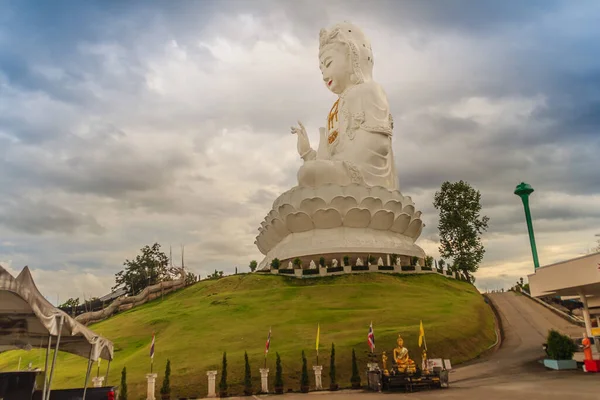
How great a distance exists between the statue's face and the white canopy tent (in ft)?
108

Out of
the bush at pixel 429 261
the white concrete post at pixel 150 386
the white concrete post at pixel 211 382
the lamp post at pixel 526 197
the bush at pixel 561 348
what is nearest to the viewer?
the white concrete post at pixel 150 386

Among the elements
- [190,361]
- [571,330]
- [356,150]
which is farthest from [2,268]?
[356,150]

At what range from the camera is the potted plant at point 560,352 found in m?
16.4

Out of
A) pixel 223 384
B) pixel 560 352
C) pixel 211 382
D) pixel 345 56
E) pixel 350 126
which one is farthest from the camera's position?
pixel 345 56

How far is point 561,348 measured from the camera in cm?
1656

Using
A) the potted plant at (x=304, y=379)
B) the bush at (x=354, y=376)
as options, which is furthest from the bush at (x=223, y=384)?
the bush at (x=354, y=376)

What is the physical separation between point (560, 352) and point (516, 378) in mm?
2691

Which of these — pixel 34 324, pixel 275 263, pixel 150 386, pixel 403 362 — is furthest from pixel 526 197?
pixel 34 324

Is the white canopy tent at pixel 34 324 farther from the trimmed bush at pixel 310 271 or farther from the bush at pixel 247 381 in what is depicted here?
the trimmed bush at pixel 310 271

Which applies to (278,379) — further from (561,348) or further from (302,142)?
(302,142)

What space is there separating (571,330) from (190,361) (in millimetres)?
Result: 18429

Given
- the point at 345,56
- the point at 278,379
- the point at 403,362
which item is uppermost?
the point at 345,56

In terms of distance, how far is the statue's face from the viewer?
1563 inches

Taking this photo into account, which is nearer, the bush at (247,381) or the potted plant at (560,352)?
the bush at (247,381)
